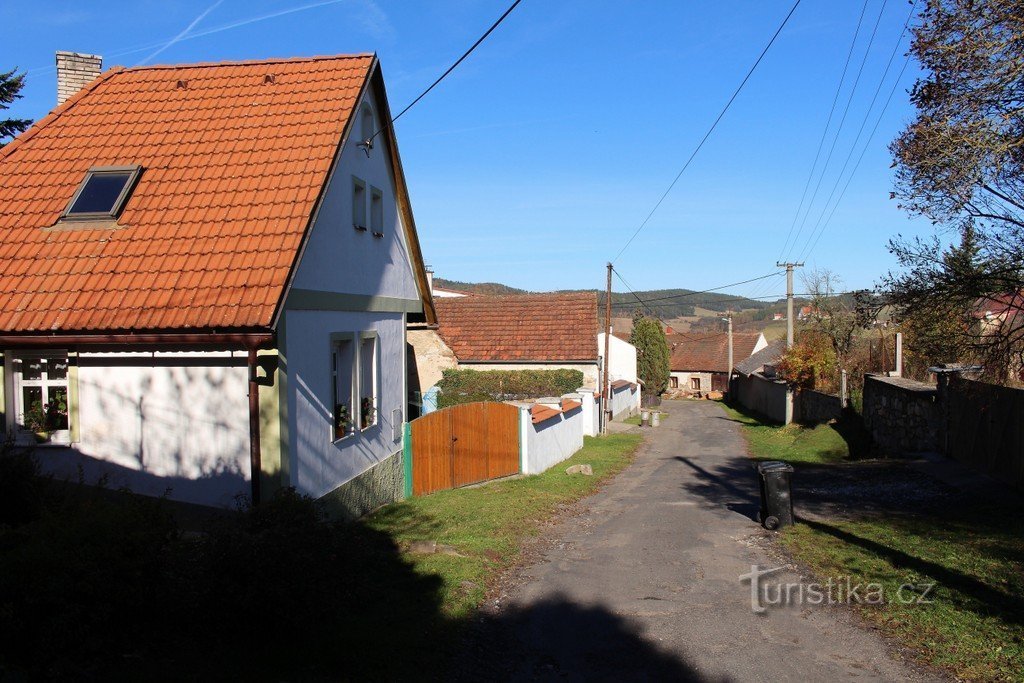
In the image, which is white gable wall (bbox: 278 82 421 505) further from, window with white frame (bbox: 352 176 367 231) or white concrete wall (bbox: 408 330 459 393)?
white concrete wall (bbox: 408 330 459 393)

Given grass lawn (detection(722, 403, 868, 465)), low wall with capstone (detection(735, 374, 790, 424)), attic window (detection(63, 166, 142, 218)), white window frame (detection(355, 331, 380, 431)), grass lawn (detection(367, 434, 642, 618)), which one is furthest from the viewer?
low wall with capstone (detection(735, 374, 790, 424))

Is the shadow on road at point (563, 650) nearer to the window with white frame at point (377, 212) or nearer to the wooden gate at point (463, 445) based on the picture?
the wooden gate at point (463, 445)

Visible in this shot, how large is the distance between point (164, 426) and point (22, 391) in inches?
75.7

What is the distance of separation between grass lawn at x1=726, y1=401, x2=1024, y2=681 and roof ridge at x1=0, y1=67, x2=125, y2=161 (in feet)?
40.9

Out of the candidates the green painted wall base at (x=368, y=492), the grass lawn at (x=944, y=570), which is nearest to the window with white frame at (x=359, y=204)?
the green painted wall base at (x=368, y=492)

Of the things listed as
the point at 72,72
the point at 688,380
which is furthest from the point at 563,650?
the point at 688,380

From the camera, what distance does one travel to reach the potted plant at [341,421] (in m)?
10.8

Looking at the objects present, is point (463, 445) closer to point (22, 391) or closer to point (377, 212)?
point (377, 212)

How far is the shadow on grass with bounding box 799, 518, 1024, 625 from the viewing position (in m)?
6.85

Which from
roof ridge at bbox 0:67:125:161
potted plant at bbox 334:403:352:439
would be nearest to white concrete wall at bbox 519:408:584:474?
potted plant at bbox 334:403:352:439

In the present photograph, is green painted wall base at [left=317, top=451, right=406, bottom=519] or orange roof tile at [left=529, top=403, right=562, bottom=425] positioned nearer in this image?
green painted wall base at [left=317, top=451, right=406, bottom=519]

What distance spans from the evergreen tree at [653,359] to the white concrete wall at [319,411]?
174 ft

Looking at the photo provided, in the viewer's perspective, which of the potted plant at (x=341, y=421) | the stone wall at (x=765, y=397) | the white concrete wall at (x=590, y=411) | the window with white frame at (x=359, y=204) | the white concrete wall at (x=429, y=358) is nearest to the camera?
the potted plant at (x=341, y=421)

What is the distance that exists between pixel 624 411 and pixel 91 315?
116ft
